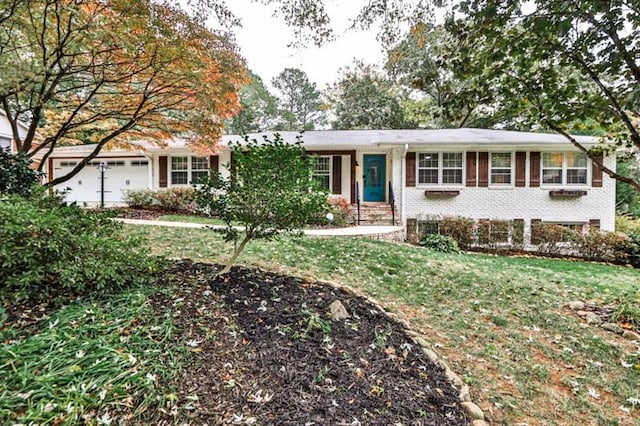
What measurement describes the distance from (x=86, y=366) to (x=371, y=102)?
20.6m

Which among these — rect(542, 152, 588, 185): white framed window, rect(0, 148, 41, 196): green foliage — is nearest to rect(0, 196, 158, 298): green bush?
rect(0, 148, 41, 196): green foliage

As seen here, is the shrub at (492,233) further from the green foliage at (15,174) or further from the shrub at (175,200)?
the green foliage at (15,174)

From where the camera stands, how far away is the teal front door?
41.7 ft

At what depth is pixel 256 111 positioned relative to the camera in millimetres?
26359

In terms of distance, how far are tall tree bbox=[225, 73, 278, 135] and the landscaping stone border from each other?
2184cm

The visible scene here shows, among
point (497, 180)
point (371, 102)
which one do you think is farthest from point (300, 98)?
point (497, 180)

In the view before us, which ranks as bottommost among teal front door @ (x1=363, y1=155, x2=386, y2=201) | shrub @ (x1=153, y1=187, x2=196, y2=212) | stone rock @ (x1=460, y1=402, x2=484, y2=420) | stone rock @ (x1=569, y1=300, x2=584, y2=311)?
stone rock @ (x1=460, y1=402, x2=484, y2=420)

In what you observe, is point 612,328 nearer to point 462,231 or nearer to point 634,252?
point 462,231

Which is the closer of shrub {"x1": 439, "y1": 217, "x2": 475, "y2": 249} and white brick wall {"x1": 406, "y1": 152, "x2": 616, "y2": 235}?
shrub {"x1": 439, "y1": 217, "x2": 475, "y2": 249}

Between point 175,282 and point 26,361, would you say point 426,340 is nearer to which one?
point 175,282

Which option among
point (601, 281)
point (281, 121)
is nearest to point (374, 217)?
point (601, 281)

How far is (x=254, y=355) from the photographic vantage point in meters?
2.46

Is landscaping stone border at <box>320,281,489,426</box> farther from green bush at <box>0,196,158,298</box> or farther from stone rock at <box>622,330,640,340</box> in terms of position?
stone rock at <box>622,330,640,340</box>

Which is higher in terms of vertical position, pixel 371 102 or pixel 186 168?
pixel 371 102
